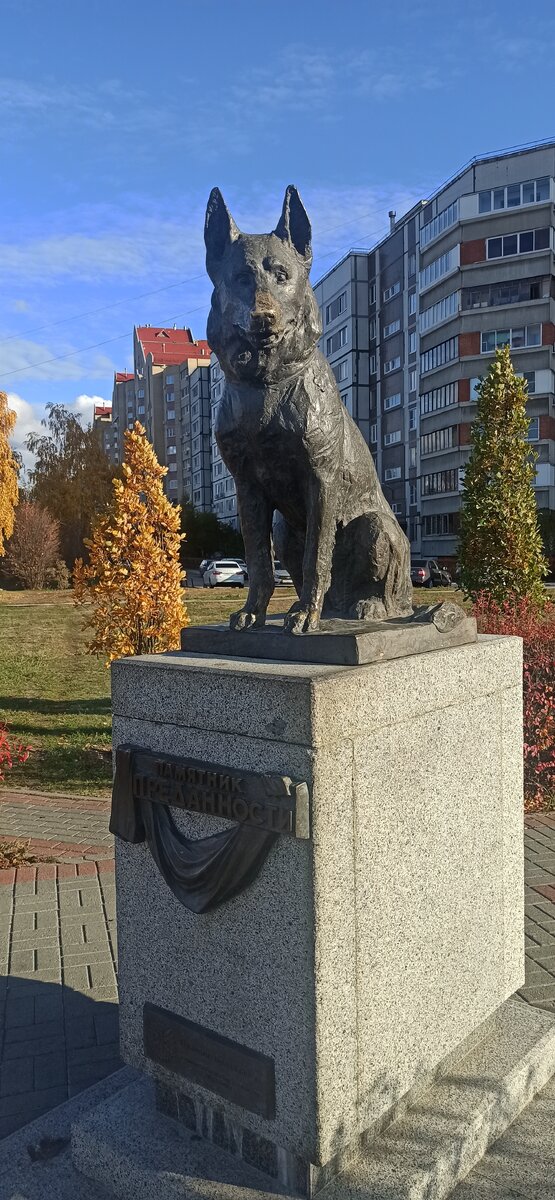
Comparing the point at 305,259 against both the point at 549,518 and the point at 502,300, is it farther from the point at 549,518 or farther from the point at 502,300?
the point at 502,300

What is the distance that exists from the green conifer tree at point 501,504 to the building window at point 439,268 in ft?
104

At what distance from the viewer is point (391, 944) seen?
9.71 ft

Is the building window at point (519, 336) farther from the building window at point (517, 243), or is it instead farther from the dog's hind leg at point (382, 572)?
the dog's hind leg at point (382, 572)

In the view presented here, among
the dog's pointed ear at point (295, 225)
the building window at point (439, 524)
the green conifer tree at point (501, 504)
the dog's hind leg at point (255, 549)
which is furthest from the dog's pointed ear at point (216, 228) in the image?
the building window at point (439, 524)

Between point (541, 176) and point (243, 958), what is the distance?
148 ft

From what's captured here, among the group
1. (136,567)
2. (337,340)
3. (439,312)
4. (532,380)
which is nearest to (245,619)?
(136,567)

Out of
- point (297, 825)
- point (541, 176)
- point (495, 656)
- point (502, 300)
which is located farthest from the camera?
point (502, 300)

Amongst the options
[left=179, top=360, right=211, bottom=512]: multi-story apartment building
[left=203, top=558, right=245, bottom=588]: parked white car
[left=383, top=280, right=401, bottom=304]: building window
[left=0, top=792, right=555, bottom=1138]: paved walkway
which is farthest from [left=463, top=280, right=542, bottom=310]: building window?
[left=0, top=792, right=555, bottom=1138]: paved walkway

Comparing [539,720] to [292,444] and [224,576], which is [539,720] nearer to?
[292,444]

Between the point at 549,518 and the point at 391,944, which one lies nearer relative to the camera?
the point at 391,944

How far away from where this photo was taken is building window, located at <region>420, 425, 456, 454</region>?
149 feet

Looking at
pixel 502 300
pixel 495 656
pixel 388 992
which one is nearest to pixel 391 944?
pixel 388 992

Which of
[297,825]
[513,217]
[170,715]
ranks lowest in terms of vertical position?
[297,825]

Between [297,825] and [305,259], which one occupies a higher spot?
[305,259]
